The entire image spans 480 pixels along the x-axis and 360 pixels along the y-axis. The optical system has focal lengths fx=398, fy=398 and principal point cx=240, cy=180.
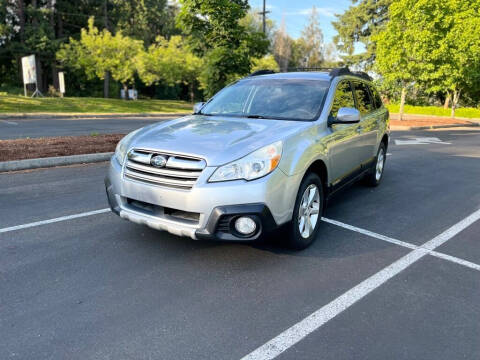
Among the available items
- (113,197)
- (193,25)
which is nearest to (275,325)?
(113,197)

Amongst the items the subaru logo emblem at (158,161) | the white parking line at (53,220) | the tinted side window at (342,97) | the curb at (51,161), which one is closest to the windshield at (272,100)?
the tinted side window at (342,97)

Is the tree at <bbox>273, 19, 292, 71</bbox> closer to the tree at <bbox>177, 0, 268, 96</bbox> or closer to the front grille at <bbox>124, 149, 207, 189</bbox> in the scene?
the tree at <bbox>177, 0, 268, 96</bbox>

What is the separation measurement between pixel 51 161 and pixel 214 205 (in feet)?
19.3

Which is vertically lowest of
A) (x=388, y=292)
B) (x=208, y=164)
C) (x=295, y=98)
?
(x=388, y=292)

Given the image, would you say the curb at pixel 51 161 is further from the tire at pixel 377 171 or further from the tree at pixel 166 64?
the tree at pixel 166 64

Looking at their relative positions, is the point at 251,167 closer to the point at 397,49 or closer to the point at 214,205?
the point at 214,205

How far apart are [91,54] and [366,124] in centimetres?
3290

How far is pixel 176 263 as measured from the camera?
3.70 m

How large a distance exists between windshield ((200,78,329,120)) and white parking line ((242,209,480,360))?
5.86ft

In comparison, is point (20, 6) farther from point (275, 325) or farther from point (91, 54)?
point (275, 325)

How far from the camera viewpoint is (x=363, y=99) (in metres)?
5.89

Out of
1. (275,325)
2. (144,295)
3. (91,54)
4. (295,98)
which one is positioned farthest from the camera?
(91,54)

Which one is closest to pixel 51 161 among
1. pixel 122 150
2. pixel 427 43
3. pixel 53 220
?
pixel 53 220

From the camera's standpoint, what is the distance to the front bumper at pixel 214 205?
10.9ft
